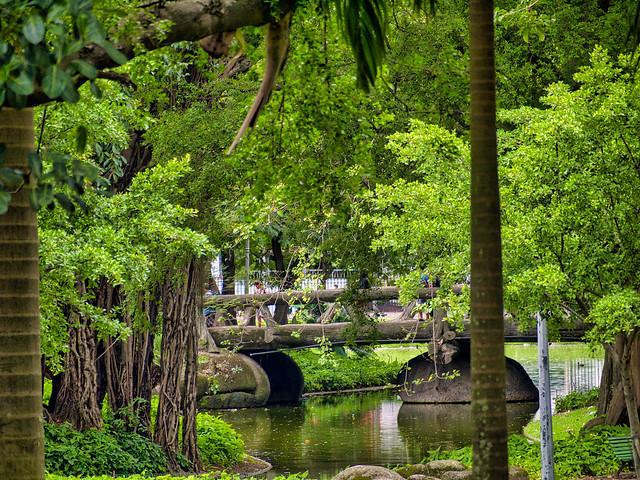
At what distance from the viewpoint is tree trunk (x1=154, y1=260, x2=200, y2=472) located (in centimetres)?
2119

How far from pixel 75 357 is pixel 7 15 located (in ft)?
50.0

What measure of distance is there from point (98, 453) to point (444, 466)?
5.58 m

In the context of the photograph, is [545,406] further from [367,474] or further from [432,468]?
[432,468]

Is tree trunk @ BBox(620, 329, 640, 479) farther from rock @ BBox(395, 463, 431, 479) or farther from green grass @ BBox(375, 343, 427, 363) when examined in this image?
green grass @ BBox(375, 343, 427, 363)

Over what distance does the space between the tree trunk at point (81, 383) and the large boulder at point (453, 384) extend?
16.1 m

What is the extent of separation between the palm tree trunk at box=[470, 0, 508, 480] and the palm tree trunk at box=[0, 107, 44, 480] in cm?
282

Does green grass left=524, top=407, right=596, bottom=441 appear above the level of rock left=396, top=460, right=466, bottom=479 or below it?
below

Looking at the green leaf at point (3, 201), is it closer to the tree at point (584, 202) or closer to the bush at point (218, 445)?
the tree at point (584, 202)

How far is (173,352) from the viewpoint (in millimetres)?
21391

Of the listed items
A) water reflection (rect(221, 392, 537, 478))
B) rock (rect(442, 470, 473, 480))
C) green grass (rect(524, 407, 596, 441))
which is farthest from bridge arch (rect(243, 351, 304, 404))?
rock (rect(442, 470, 473, 480))

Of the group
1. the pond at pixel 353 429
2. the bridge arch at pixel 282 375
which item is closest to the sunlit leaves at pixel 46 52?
the pond at pixel 353 429

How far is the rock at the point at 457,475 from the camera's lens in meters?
17.9

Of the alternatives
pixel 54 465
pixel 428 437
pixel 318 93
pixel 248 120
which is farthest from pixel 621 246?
pixel 428 437

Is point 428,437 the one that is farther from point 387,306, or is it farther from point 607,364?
point 387,306
